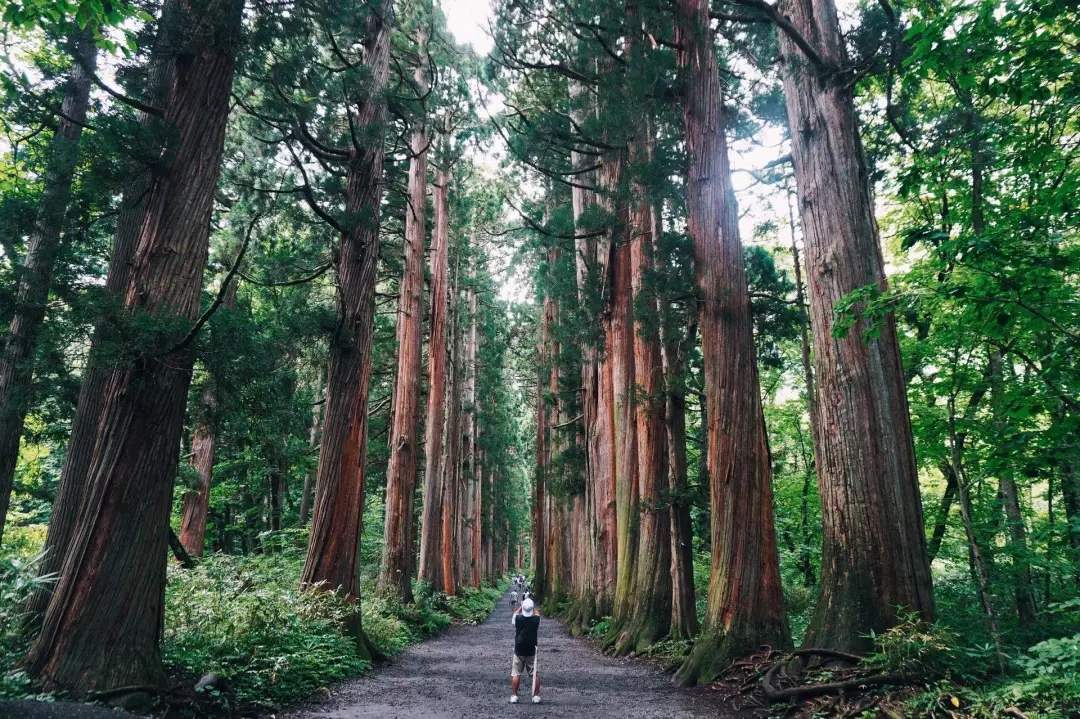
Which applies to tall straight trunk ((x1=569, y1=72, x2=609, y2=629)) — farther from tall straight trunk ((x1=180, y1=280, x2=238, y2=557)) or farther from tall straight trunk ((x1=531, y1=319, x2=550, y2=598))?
tall straight trunk ((x1=180, y1=280, x2=238, y2=557))

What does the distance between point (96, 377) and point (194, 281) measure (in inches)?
143

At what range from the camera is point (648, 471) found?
10.9 m

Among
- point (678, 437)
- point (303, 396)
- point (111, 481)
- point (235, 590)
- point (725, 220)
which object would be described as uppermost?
point (725, 220)

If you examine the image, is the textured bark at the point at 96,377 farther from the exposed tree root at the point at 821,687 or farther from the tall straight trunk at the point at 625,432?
the tall straight trunk at the point at 625,432

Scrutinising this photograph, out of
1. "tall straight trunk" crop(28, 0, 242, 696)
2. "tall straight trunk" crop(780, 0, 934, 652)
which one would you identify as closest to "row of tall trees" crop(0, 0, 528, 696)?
"tall straight trunk" crop(28, 0, 242, 696)

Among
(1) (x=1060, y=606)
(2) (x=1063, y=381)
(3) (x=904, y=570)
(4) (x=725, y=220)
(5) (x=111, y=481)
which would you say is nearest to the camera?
(1) (x=1060, y=606)

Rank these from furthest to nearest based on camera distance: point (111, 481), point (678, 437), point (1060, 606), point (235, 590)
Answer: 1. point (678, 437)
2. point (235, 590)
3. point (111, 481)
4. point (1060, 606)

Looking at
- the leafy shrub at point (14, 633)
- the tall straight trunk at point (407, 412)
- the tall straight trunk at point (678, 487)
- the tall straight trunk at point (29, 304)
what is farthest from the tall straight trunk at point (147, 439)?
the tall straight trunk at point (407, 412)

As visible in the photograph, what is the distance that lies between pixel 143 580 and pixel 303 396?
9082 mm

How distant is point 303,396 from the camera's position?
13539 mm

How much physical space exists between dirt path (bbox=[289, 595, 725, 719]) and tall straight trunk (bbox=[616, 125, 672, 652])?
886 millimetres

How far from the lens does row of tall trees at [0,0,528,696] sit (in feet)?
15.6

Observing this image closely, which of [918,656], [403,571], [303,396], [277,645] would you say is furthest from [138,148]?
[403,571]

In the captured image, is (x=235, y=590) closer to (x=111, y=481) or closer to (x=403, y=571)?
(x=111, y=481)
